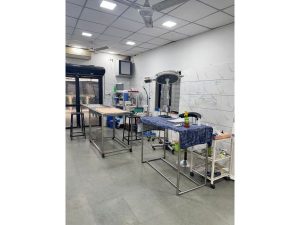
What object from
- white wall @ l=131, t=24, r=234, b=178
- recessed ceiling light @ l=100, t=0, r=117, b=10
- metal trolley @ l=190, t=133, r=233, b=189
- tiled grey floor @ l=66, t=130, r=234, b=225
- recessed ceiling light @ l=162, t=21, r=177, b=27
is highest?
recessed ceiling light @ l=162, t=21, r=177, b=27

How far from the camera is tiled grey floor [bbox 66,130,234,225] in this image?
2031mm

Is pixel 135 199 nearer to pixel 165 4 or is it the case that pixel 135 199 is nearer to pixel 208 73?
pixel 165 4

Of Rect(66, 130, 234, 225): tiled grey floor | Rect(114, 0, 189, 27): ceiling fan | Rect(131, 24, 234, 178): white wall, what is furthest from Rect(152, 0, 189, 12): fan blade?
Rect(66, 130, 234, 225): tiled grey floor

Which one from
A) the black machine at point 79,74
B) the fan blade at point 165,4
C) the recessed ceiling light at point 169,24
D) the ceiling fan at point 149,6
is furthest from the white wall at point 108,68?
the fan blade at point 165,4

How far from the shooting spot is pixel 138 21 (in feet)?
12.5

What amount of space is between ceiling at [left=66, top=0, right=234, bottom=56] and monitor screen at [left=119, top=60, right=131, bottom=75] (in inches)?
63.8

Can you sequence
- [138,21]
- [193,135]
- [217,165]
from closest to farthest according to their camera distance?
[193,135]
[217,165]
[138,21]

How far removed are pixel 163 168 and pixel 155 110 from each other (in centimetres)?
285

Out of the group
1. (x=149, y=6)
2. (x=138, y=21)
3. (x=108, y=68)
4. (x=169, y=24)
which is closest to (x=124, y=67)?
(x=108, y=68)

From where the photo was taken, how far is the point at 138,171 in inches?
127

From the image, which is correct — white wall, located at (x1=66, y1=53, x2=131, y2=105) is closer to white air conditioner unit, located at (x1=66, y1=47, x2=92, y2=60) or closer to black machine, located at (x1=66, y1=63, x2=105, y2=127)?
white air conditioner unit, located at (x1=66, y1=47, x2=92, y2=60)

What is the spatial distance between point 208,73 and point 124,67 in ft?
13.1
